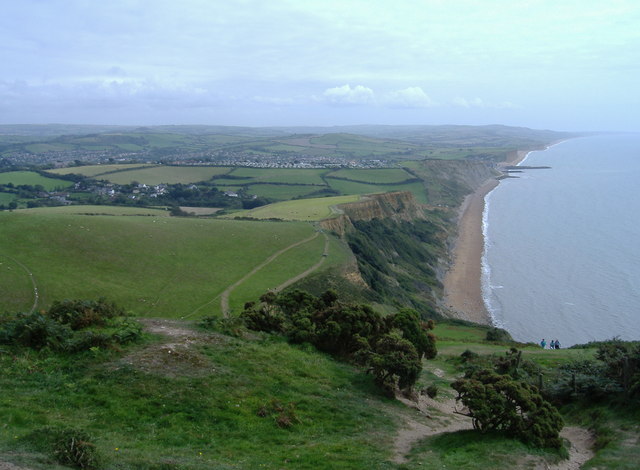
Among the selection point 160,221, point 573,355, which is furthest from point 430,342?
point 160,221

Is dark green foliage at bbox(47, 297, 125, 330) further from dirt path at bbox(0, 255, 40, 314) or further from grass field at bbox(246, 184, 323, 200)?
grass field at bbox(246, 184, 323, 200)

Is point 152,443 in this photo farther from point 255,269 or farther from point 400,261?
point 400,261

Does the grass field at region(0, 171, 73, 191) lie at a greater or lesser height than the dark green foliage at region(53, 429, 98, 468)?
greater

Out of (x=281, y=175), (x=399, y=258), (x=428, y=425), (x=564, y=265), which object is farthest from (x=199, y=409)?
(x=281, y=175)

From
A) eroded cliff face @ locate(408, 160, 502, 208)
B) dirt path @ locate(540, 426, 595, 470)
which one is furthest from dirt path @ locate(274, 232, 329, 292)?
eroded cliff face @ locate(408, 160, 502, 208)

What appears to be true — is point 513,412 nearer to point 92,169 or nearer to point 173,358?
point 173,358

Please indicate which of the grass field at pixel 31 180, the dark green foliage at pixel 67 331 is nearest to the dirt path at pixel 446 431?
the dark green foliage at pixel 67 331
